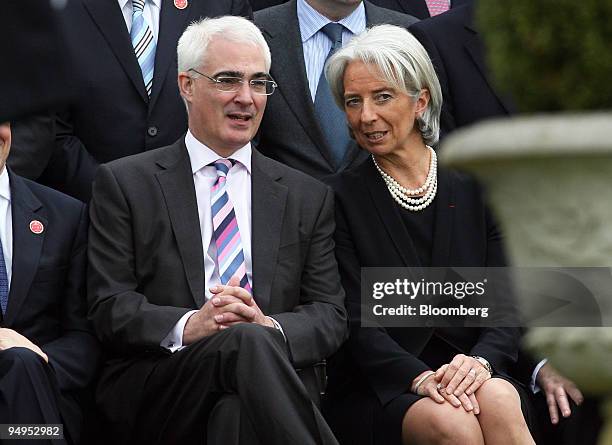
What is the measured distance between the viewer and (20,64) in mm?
2307

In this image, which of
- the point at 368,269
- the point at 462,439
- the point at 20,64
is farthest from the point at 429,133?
the point at 20,64

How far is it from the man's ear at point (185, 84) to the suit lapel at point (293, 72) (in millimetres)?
648

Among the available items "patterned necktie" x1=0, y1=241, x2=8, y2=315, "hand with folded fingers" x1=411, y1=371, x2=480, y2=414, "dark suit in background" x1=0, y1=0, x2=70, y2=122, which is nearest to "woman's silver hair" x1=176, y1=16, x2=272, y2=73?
"patterned necktie" x1=0, y1=241, x2=8, y2=315

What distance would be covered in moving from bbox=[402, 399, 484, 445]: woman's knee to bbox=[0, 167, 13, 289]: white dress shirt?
162 centimetres

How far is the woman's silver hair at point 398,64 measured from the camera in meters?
5.40

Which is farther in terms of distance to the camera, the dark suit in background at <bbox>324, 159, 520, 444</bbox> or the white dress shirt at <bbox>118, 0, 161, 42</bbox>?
the white dress shirt at <bbox>118, 0, 161, 42</bbox>

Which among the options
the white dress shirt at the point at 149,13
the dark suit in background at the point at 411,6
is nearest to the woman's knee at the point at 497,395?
the white dress shirt at the point at 149,13

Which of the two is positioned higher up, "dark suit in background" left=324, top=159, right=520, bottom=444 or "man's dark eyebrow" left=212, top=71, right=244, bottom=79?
"man's dark eyebrow" left=212, top=71, right=244, bottom=79

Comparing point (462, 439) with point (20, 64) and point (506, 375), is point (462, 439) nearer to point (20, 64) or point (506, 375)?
point (506, 375)

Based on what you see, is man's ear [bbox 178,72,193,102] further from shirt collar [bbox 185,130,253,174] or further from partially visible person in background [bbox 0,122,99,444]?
partially visible person in background [bbox 0,122,99,444]

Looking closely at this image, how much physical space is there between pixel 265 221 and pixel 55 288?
2.81ft

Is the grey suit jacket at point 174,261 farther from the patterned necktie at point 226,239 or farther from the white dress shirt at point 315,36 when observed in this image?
the white dress shirt at point 315,36

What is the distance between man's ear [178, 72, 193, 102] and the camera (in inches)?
213

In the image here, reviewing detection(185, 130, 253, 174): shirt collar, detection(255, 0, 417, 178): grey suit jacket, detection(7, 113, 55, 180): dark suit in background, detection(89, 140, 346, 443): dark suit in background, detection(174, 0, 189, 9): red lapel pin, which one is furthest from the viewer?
detection(174, 0, 189, 9): red lapel pin
